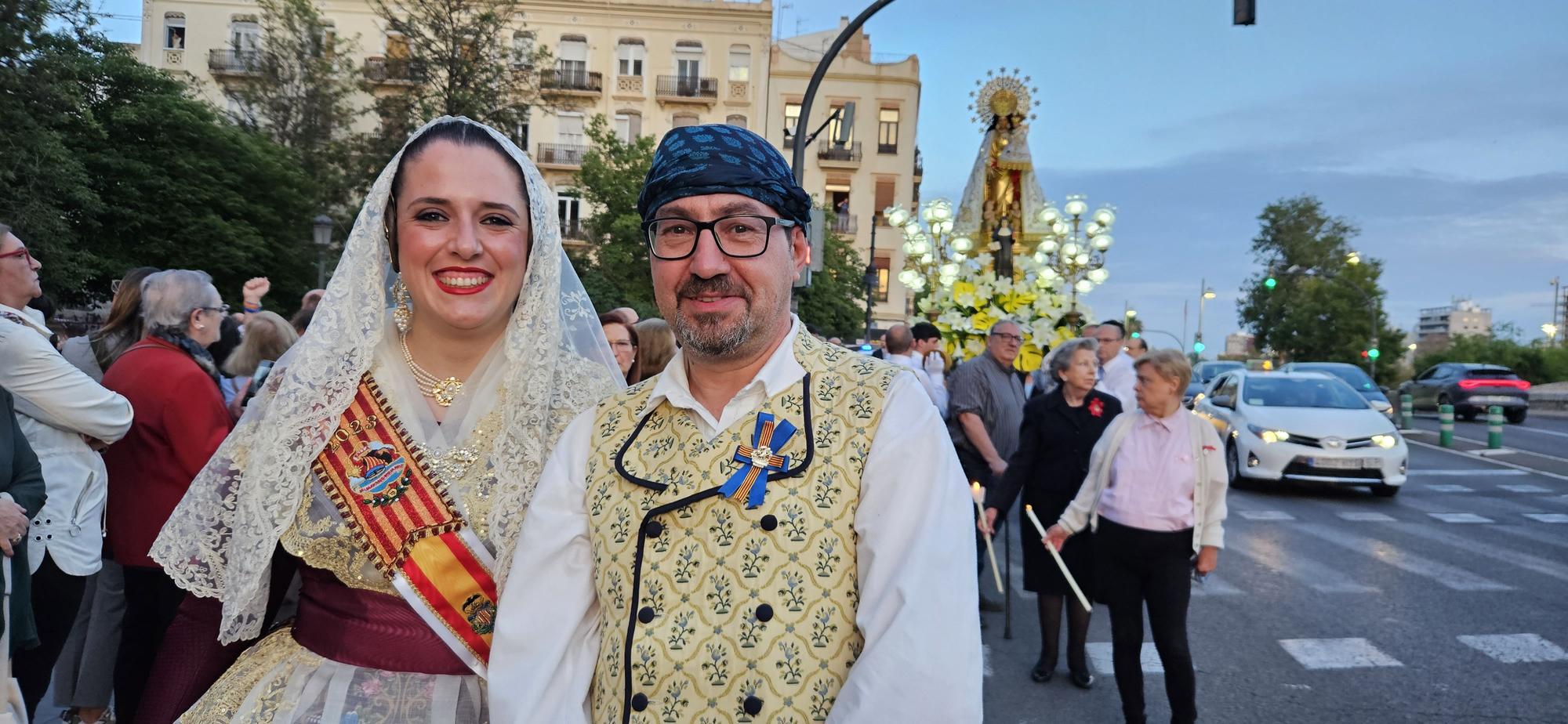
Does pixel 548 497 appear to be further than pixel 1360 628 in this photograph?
No

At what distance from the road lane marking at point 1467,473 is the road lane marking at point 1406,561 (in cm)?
555

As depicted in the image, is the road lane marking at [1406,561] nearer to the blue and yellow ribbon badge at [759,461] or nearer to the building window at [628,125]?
the blue and yellow ribbon badge at [759,461]

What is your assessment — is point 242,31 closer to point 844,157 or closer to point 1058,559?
point 844,157

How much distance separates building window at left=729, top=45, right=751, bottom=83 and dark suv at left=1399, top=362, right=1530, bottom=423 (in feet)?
81.3

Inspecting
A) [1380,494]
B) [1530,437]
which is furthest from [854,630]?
[1530,437]

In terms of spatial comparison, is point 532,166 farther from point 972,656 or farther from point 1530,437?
point 1530,437

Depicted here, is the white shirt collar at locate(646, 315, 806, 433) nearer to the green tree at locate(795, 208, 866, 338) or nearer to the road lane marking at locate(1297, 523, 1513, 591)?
the road lane marking at locate(1297, 523, 1513, 591)

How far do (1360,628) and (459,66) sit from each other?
23.3m

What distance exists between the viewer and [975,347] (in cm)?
718

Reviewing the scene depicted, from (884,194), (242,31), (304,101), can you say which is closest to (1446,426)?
(884,194)

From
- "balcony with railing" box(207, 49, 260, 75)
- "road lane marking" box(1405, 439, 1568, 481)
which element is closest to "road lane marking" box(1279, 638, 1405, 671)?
"road lane marking" box(1405, 439, 1568, 481)

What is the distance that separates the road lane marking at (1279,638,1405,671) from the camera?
18.1 feet

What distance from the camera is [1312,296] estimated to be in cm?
4700

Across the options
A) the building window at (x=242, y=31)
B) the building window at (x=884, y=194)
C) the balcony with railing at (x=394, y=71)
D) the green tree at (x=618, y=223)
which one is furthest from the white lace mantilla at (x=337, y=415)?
the building window at (x=242, y=31)
